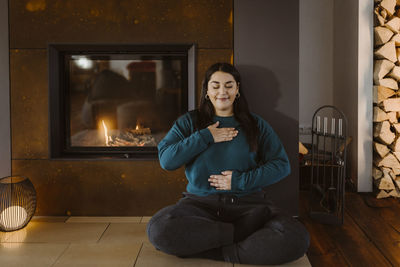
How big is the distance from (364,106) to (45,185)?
257cm

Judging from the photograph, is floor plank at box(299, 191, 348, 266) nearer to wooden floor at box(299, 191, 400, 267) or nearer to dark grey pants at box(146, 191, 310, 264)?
wooden floor at box(299, 191, 400, 267)

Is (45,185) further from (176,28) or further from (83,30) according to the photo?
(176,28)

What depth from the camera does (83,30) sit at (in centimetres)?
240

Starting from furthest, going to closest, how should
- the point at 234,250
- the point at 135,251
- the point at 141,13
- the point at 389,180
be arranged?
the point at 389,180 → the point at 141,13 → the point at 135,251 → the point at 234,250

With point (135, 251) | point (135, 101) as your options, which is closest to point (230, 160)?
point (135, 251)

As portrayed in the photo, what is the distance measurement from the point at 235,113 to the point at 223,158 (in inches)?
11.6

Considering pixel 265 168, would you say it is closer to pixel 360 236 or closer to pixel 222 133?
pixel 222 133

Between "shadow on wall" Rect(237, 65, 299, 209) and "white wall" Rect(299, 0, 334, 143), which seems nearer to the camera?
"shadow on wall" Rect(237, 65, 299, 209)

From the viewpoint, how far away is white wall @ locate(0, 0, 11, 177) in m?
2.39

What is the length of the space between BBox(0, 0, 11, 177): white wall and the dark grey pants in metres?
1.26

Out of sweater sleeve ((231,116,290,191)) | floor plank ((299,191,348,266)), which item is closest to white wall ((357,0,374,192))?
floor plank ((299,191,348,266))

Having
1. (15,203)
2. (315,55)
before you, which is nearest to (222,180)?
(15,203)

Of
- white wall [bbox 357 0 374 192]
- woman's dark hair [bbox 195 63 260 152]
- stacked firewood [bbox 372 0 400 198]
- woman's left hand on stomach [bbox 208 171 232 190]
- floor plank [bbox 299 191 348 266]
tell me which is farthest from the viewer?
white wall [bbox 357 0 374 192]

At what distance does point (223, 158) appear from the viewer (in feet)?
6.57
